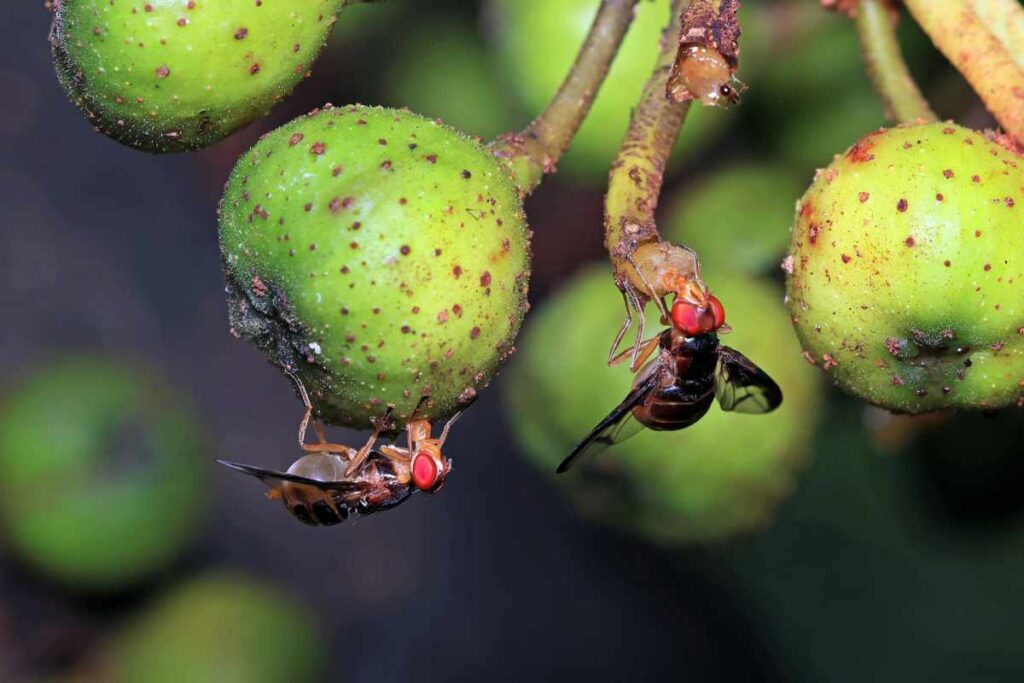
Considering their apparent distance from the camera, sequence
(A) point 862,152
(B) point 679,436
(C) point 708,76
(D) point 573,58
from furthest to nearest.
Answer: (D) point 573,58, (B) point 679,436, (A) point 862,152, (C) point 708,76

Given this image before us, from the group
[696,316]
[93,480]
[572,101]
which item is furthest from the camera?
[93,480]

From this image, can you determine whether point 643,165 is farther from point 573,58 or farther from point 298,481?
point 573,58

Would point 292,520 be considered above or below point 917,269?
below

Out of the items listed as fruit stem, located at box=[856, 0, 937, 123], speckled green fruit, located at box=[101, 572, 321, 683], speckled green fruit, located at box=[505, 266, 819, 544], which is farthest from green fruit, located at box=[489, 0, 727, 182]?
speckled green fruit, located at box=[101, 572, 321, 683]

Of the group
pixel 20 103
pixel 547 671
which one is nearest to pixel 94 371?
pixel 20 103

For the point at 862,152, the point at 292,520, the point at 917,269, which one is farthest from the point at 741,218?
the point at 292,520

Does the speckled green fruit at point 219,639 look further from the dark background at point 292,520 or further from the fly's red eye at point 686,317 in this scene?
the fly's red eye at point 686,317

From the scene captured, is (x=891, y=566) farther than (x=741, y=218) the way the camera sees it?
Yes
